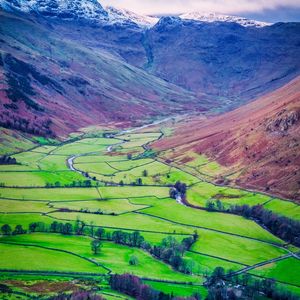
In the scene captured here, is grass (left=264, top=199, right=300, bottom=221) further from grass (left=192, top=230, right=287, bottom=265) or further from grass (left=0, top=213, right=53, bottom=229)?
grass (left=0, top=213, right=53, bottom=229)

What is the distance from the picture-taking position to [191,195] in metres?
165

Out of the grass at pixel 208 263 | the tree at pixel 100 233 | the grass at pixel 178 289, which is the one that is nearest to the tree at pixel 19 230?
the tree at pixel 100 233

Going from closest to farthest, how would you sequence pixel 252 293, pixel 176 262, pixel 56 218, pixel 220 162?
pixel 252 293 < pixel 176 262 < pixel 56 218 < pixel 220 162

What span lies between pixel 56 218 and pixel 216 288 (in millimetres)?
51219

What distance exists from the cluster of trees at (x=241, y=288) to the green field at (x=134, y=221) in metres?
2.58

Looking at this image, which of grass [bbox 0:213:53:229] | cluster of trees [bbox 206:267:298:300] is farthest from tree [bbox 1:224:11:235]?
cluster of trees [bbox 206:267:298:300]

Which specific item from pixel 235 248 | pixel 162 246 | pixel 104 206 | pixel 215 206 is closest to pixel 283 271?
pixel 235 248

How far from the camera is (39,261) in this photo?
105 metres

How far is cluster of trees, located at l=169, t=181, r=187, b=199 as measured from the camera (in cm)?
16484

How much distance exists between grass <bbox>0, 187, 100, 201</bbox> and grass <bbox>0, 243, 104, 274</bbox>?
139ft

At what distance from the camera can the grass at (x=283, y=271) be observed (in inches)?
4141

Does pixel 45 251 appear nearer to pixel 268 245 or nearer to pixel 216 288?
pixel 216 288

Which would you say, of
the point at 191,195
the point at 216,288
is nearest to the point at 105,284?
the point at 216,288

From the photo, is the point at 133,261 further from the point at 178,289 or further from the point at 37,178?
the point at 37,178
